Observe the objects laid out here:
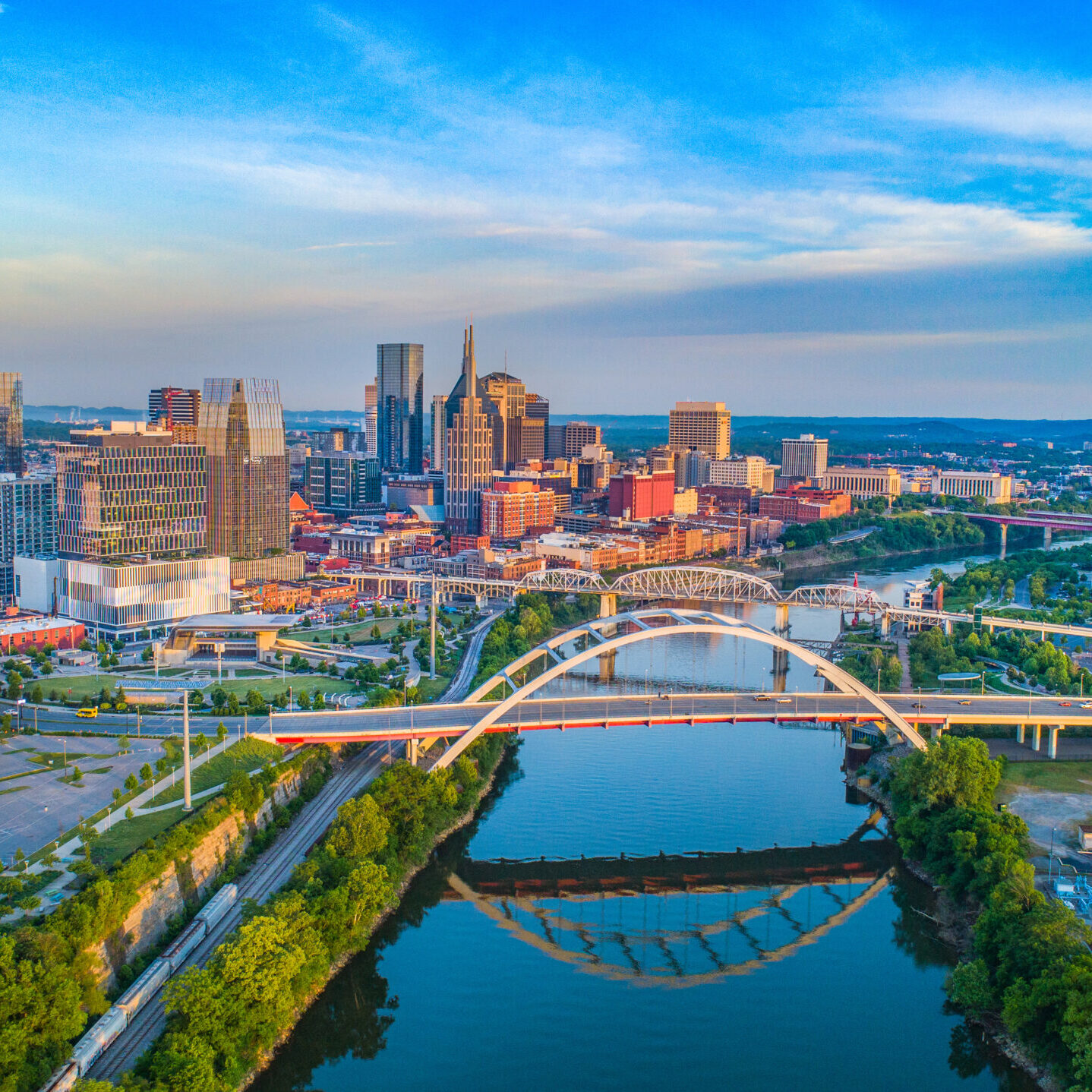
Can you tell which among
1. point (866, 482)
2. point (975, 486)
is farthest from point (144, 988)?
point (975, 486)

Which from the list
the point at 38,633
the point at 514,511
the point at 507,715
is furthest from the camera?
the point at 514,511

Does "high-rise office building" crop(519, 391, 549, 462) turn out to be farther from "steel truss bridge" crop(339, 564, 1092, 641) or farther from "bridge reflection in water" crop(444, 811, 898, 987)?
"bridge reflection in water" crop(444, 811, 898, 987)

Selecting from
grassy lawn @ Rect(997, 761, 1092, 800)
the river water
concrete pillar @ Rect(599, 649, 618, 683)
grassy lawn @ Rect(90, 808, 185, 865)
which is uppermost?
grassy lawn @ Rect(90, 808, 185, 865)

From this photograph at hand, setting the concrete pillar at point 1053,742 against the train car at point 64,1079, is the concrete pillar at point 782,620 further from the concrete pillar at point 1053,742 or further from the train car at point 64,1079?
the train car at point 64,1079

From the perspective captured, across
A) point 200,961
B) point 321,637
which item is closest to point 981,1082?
point 200,961

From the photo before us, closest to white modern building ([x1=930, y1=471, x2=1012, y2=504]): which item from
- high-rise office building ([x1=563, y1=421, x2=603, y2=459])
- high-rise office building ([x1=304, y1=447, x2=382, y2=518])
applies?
high-rise office building ([x1=563, y1=421, x2=603, y2=459])

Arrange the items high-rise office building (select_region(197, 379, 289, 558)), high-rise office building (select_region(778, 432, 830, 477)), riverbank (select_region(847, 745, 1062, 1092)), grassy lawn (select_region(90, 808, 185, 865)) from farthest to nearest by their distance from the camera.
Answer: high-rise office building (select_region(778, 432, 830, 477)) < high-rise office building (select_region(197, 379, 289, 558)) < grassy lawn (select_region(90, 808, 185, 865)) < riverbank (select_region(847, 745, 1062, 1092))

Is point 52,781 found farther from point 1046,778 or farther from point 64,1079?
point 1046,778
